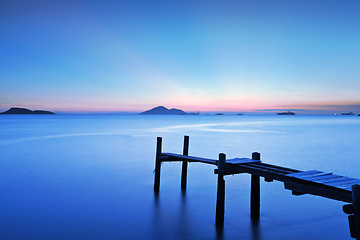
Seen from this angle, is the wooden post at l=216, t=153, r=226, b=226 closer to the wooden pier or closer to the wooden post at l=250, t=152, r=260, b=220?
the wooden pier

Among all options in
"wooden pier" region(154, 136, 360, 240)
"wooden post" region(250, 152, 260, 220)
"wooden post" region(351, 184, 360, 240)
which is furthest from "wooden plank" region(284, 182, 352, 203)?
"wooden post" region(250, 152, 260, 220)

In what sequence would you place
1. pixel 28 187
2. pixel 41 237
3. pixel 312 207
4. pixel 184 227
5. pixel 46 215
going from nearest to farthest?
1. pixel 41 237
2. pixel 184 227
3. pixel 46 215
4. pixel 312 207
5. pixel 28 187

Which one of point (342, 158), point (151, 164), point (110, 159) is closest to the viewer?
point (151, 164)

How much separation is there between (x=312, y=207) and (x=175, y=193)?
201 inches

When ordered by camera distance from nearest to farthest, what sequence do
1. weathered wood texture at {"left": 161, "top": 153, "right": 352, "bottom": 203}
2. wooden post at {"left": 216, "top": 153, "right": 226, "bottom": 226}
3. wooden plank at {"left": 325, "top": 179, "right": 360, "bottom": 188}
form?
1. weathered wood texture at {"left": 161, "top": 153, "right": 352, "bottom": 203}
2. wooden plank at {"left": 325, "top": 179, "right": 360, "bottom": 188}
3. wooden post at {"left": 216, "top": 153, "right": 226, "bottom": 226}

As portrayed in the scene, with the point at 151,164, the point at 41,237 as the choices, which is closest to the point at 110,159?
the point at 151,164

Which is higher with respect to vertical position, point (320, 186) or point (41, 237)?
point (320, 186)

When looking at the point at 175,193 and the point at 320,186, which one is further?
the point at 175,193

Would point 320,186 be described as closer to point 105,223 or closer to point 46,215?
point 105,223

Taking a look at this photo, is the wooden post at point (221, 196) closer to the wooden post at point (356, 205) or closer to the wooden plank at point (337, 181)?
the wooden plank at point (337, 181)

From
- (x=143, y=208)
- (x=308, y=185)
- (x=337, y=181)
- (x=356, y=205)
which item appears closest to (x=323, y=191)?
(x=308, y=185)

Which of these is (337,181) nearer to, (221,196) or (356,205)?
(356,205)

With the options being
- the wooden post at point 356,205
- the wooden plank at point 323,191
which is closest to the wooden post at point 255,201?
the wooden plank at point 323,191

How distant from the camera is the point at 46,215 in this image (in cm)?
884
